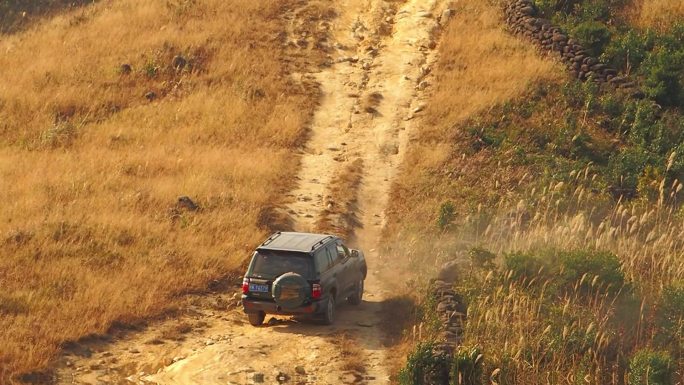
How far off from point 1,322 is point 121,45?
22.5 m

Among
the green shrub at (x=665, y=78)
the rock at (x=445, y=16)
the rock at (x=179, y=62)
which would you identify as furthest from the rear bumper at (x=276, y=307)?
the rock at (x=445, y=16)

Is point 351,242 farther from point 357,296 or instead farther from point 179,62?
point 179,62

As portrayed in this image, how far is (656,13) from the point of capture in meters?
41.1

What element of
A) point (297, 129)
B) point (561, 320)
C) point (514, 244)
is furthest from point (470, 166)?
point (561, 320)

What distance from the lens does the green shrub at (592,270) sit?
68.1ft

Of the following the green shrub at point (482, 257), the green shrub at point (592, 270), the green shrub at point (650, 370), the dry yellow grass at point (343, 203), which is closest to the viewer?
the green shrub at point (650, 370)

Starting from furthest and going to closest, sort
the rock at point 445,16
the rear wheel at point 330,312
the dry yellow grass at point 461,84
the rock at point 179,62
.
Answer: the rock at point 445,16 < the rock at point 179,62 < the dry yellow grass at point 461,84 < the rear wheel at point 330,312

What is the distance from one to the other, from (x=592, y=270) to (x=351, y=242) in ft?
29.2

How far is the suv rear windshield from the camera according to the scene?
21531mm

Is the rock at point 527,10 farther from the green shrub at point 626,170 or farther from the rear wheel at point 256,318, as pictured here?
the rear wheel at point 256,318

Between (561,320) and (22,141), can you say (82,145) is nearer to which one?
(22,141)

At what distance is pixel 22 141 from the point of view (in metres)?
34.6

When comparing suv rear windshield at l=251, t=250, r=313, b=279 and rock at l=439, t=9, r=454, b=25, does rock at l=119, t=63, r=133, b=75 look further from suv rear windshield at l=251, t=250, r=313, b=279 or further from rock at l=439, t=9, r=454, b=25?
suv rear windshield at l=251, t=250, r=313, b=279

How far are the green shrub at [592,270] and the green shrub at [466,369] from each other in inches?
132
